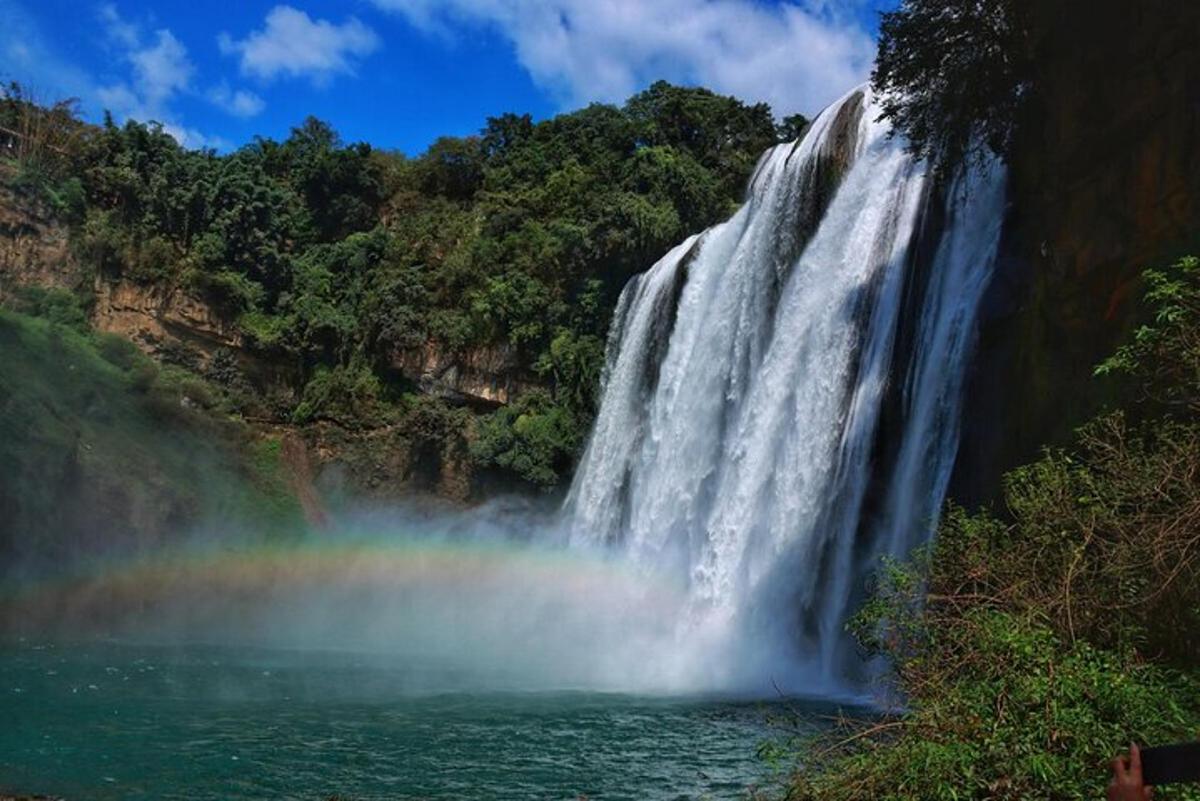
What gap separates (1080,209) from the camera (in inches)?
508

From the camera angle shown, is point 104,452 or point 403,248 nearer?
point 104,452

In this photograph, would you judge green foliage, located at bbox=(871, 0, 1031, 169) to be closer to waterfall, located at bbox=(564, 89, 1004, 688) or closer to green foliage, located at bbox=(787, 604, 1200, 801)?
waterfall, located at bbox=(564, 89, 1004, 688)

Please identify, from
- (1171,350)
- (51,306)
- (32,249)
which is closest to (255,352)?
(51,306)

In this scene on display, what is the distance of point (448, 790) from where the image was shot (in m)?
10.5

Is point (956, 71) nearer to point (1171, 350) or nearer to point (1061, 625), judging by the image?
point (1171, 350)

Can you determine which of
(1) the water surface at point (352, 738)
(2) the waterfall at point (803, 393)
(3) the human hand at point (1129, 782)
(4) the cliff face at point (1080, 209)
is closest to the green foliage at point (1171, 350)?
(4) the cliff face at point (1080, 209)

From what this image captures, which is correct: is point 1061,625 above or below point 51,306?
below

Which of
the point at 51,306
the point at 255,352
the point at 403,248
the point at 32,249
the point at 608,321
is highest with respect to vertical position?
the point at 403,248

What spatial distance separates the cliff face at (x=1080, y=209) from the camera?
447 inches

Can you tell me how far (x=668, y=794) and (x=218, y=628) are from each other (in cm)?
2083

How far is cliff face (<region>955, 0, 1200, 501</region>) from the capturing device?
11.4 meters

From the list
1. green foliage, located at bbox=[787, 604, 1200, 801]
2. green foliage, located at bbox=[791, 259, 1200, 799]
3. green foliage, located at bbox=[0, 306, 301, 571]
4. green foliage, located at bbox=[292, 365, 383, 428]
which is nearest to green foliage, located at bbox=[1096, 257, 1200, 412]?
green foliage, located at bbox=[791, 259, 1200, 799]

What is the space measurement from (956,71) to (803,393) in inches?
255

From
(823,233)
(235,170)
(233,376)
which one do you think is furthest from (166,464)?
(823,233)
